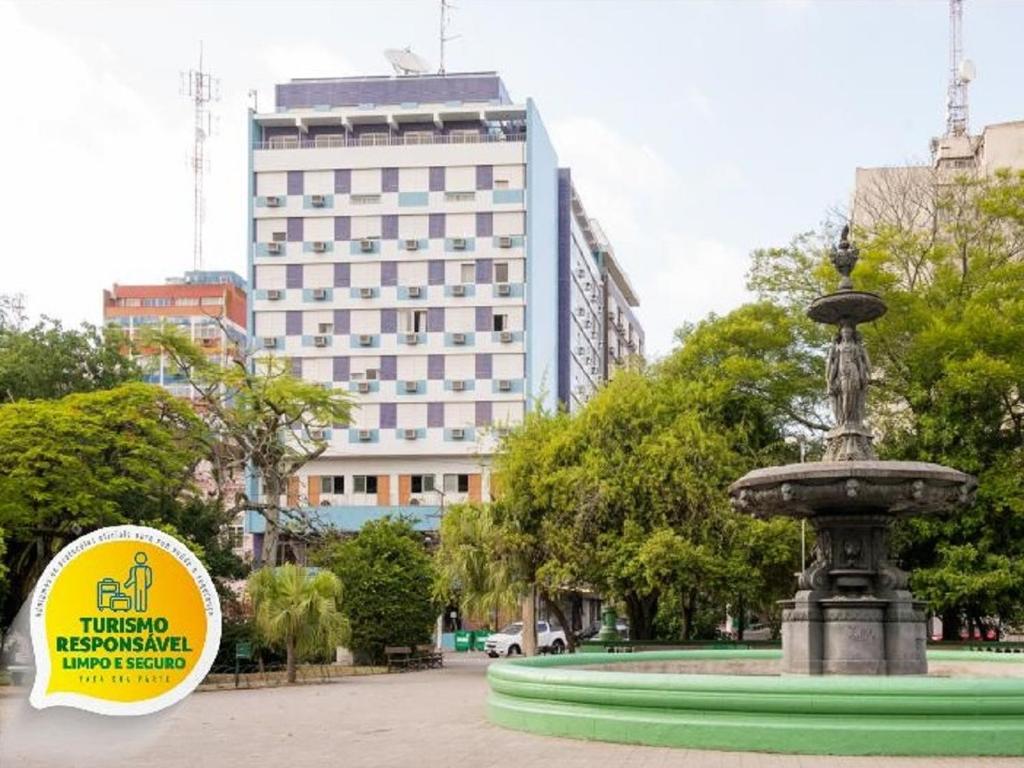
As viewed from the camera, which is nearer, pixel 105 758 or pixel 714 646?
pixel 105 758

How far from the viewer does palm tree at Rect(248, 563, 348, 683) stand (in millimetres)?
29859

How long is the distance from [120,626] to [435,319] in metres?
59.0

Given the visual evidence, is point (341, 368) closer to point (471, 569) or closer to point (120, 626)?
point (471, 569)

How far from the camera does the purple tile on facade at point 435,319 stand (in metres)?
67.3

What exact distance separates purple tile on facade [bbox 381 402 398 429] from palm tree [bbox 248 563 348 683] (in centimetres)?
3532

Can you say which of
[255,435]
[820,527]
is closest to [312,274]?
[255,435]

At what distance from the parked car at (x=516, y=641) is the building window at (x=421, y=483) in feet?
52.9

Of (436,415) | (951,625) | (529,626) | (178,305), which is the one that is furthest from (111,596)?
(178,305)

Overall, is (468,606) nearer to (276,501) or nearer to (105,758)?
(276,501)

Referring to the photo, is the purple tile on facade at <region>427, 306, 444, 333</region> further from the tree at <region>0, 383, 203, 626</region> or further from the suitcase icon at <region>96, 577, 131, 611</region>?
the suitcase icon at <region>96, 577, 131, 611</region>

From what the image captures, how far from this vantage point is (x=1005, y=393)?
3381 centimetres

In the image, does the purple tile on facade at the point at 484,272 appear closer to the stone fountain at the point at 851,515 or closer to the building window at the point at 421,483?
the building window at the point at 421,483

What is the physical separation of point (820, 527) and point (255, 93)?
2280 inches

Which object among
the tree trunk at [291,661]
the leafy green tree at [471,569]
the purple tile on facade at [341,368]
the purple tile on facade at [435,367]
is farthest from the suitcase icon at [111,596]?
the purple tile on facade at [341,368]
